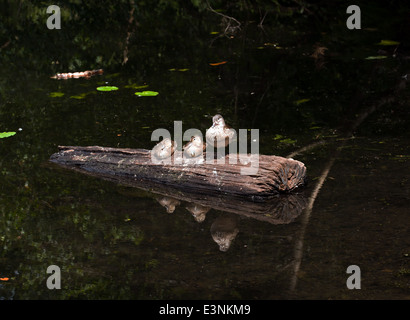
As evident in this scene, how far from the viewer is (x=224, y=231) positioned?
211 inches

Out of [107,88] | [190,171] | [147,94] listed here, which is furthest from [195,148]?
[107,88]

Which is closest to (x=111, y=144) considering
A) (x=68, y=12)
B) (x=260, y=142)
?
(x=260, y=142)

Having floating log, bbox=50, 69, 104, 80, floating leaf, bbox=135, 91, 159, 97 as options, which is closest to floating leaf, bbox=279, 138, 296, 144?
floating leaf, bbox=135, 91, 159, 97

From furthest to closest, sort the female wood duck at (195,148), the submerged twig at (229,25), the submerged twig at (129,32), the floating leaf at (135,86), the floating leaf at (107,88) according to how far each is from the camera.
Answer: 1. the submerged twig at (229,25)
2. the submerged twig at (129,32)
3. the floating leaf at (135,86)
4. the floating leaf at (107,88)
5. the female wood duck at (195,148)

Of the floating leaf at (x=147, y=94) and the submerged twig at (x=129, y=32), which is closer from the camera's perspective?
the floating leaf at (x=147, y=94)

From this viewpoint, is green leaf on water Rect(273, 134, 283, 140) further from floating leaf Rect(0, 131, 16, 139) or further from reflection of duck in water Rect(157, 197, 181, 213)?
floating leaf Rect(0, 131, 16, 139)

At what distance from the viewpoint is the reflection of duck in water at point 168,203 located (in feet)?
19.1

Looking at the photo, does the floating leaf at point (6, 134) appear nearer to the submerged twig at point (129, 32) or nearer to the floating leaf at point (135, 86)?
the floating leaf at point (135, 86)

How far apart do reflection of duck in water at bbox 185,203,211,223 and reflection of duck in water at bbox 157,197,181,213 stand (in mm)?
114

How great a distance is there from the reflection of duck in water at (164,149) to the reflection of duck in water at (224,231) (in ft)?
3.12

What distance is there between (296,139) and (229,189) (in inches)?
64.9

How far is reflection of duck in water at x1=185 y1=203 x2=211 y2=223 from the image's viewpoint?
18.4ft

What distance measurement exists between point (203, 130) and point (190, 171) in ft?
5.13

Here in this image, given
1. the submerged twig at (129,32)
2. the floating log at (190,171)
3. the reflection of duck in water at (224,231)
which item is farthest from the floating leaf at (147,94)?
the reflection of duck in water at (224,231)
